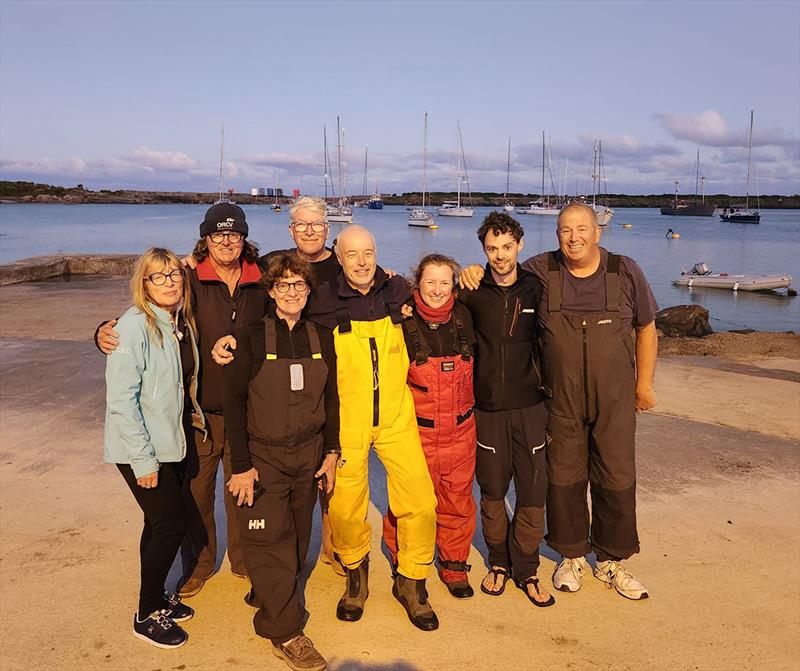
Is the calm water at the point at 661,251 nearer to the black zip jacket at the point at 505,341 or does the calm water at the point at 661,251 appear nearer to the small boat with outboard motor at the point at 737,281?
the small boat with outboard motor at the point at 737,281

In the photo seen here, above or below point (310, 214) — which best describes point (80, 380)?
below

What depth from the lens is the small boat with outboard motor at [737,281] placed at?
83.2 feet

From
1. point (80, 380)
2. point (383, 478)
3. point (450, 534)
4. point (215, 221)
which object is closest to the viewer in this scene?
point (215, 221)

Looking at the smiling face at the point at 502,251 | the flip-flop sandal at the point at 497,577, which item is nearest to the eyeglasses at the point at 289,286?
the smiling face at the point at 502,251

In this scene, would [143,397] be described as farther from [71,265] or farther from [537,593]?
[71,265]

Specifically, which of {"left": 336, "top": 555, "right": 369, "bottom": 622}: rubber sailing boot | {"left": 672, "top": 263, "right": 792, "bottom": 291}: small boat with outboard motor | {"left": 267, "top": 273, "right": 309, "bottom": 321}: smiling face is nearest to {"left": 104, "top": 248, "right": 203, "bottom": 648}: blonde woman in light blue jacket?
{"left": 267, "top": 273, "right": 309, "bottom": 321}: smiling face

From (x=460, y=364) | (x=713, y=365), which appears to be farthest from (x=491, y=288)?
(x=713, y=365)

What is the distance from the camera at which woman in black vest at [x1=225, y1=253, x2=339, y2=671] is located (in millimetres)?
2863

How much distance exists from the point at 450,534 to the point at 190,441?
1505 millimetres

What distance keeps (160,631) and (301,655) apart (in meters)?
0.73

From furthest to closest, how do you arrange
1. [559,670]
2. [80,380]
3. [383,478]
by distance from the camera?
[80,380], [383,478], [559,670]

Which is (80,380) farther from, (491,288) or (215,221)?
(491,288)

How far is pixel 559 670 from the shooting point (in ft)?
9.34

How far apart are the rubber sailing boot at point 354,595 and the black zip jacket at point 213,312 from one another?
1.16m
